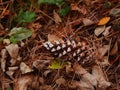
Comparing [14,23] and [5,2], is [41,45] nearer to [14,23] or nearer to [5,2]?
[14,23]

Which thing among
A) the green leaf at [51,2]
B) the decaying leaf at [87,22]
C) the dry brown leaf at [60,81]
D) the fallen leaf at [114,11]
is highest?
the green leaf at [51,2]

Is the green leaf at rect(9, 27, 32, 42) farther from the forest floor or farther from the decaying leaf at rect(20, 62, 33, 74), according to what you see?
the decaying leaf at rect(20, 62, 33, 74)

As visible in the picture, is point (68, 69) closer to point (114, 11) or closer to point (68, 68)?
point (68, 68)

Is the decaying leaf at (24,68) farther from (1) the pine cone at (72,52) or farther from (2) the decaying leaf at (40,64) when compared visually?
(1) the pine cone at (72,52)

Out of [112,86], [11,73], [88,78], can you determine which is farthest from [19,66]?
[112,86]

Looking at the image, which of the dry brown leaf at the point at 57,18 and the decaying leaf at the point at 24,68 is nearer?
the decaying leaf at the point at 24,68

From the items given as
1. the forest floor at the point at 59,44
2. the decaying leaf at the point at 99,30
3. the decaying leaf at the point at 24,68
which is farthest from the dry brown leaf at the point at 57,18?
the decaying leaf at the point at 24,68

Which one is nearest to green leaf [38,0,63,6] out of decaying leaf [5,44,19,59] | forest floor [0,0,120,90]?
forest floor [0,0,120,90]
